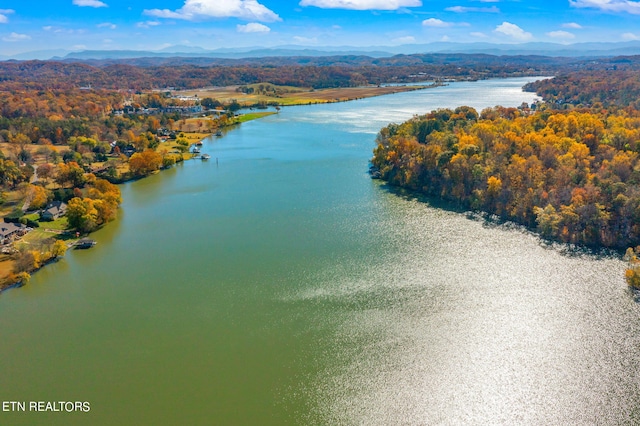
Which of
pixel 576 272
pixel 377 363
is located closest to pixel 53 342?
pixel 377 363

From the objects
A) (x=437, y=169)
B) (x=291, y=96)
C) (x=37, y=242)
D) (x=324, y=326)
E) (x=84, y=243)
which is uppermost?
(x=291, y=96)

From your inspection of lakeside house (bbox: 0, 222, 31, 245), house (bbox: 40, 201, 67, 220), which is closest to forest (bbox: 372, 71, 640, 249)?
house (bbox: 40, 201, 67, 220)

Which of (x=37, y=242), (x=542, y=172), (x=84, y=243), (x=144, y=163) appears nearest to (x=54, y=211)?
(x=37, y=242)

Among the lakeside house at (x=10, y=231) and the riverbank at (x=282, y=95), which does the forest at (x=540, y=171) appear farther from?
the riverbank at (x=282, y=95)

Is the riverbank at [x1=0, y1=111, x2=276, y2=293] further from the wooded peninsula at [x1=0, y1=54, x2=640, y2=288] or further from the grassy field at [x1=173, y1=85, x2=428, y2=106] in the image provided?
the grassy field at [x1=173, y1=85, x2=428, y2=106]

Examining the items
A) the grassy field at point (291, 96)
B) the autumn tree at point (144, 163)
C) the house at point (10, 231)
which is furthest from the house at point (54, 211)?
the grassy field at point (291, 96)

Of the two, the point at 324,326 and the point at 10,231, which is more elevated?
the point at 10,231

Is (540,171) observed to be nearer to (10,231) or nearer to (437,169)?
(437,169)
